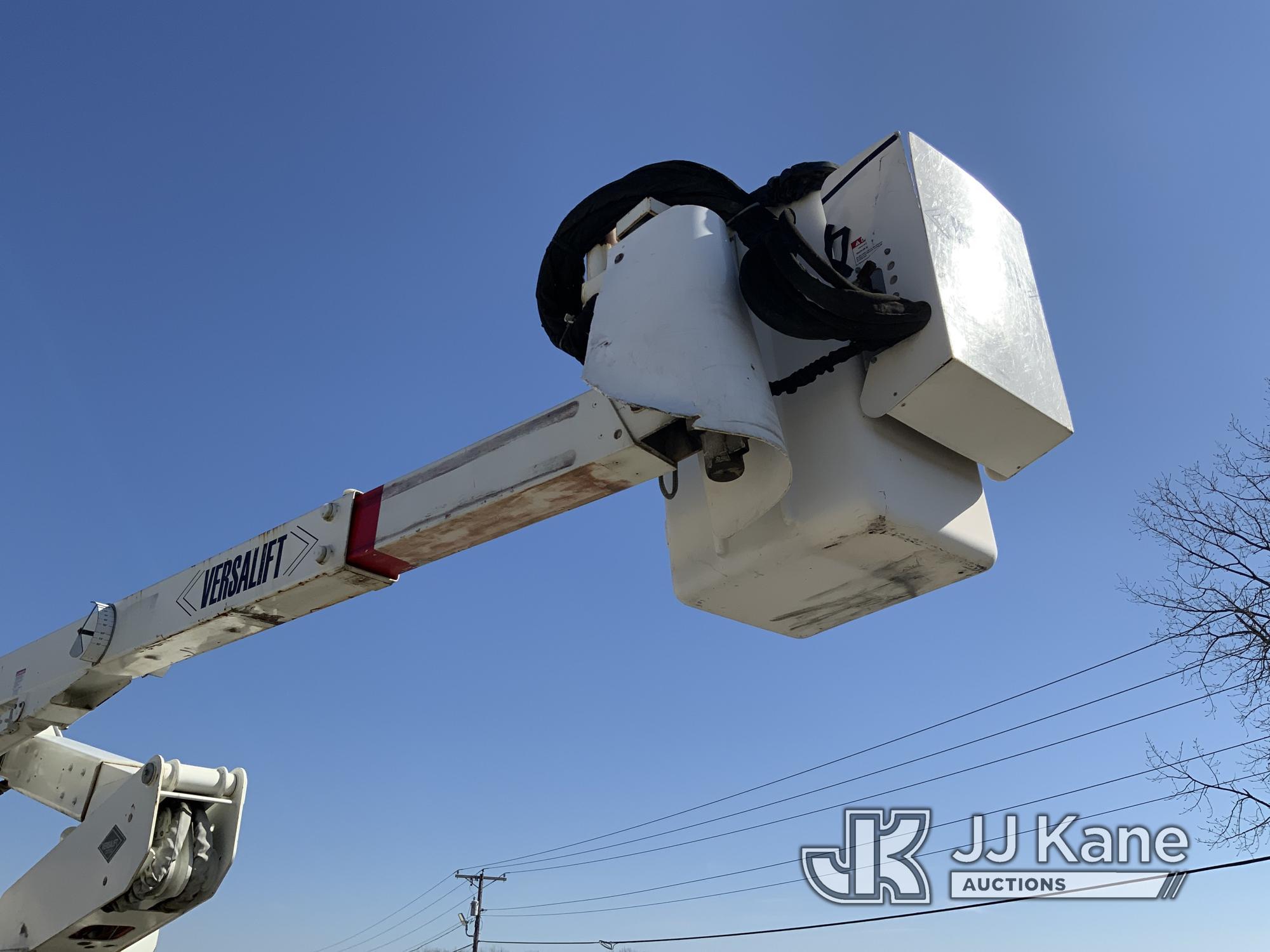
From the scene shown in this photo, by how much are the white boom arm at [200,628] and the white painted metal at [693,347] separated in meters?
0.31

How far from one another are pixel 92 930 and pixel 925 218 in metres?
4.33

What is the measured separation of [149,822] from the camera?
418 centimetres

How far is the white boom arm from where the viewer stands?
3.61m

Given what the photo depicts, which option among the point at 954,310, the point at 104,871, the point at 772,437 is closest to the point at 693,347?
the point at 772,437

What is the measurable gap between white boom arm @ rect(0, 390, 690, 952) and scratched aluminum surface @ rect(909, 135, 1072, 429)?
972 mm

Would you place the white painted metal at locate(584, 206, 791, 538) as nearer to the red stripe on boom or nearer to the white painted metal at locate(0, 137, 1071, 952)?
the white painted metal at locate(0, 137, 1071, 952)

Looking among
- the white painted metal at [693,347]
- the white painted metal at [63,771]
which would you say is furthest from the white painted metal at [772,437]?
the white painted metal at [63,771]

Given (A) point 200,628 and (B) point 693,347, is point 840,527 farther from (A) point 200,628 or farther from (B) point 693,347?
(A) point 200,628

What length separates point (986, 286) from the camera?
10.8ft

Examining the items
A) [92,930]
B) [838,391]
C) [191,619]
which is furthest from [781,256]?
[92,930]

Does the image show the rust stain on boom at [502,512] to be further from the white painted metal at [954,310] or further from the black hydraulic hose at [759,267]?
the white painted metal at [954,310]

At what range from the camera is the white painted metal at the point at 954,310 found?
3.06m

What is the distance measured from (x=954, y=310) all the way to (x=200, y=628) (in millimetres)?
3507

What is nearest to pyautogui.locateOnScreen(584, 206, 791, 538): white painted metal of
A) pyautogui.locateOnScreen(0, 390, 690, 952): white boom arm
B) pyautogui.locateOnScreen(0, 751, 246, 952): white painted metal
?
pyautogui.locateOnScreen(0, 390, 690, 952): white boom arm
